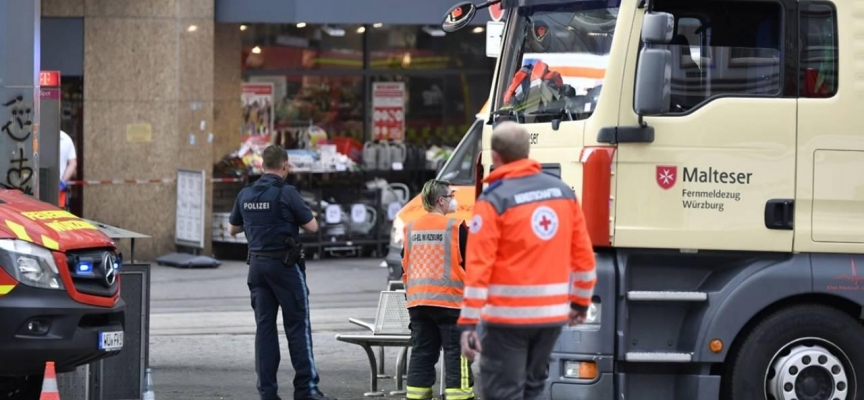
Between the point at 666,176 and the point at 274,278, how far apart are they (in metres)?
2.78

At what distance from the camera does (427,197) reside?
9.49 meters

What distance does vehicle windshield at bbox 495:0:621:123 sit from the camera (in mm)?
8672

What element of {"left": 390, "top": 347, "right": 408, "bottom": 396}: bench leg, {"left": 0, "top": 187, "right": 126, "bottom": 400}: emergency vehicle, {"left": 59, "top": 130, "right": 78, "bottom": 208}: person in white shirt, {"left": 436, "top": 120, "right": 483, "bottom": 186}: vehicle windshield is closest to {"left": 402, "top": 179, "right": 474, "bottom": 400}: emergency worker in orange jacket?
{"left": 390, "top": 347, "right": 408, "bottom": 396}: bench leg

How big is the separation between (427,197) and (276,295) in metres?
1.24

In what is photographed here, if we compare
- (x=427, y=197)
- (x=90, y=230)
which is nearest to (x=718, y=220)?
(x=427, y=197)

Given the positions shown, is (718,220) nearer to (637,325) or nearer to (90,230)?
(637,325)

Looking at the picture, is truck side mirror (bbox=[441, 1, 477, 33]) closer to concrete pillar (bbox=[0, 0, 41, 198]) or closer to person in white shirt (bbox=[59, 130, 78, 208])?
concrete pillar (bbox=[0, 0, 41, 198])

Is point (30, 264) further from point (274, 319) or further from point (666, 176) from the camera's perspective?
point (666, 176)

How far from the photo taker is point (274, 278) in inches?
382

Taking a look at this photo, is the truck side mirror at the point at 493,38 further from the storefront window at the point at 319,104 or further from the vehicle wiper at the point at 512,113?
the storefront window at the point at 319,104

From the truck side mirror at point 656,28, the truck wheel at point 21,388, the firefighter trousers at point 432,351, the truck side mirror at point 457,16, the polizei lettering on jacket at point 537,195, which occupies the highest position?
the truck side mirror at point 457,16

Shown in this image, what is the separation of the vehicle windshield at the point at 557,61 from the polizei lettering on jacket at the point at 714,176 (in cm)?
68

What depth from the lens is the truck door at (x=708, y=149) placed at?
845cm

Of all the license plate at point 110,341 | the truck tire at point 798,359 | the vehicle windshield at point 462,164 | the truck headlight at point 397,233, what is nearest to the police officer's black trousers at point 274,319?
the license plate at point 110,341
